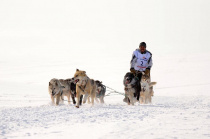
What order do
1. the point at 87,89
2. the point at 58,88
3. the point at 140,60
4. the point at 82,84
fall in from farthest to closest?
the point at 58,88, the point at 140,60, the point at 87,89, the point at 82,84

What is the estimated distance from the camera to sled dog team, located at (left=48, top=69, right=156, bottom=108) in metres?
9.93

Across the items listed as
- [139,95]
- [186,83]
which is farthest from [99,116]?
[186,83]

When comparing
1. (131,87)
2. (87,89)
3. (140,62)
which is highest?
(140,62)

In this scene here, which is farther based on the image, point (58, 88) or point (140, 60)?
point (58, 88)

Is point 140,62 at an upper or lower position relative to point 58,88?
upper

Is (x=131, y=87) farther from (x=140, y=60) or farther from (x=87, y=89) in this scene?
(x=87, y=89)

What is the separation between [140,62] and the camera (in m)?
11.1

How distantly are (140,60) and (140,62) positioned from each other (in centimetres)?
7

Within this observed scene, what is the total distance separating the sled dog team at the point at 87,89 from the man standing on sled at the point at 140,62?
13cm

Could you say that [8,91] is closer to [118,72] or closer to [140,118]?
[118,72]

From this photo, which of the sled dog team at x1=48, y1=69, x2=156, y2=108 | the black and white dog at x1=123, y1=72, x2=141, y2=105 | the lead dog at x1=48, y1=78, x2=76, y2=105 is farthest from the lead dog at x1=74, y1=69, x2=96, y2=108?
the lead dog at x1=48, y1=78, x2=76, y2=105

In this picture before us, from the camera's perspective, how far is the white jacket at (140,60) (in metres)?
11.0

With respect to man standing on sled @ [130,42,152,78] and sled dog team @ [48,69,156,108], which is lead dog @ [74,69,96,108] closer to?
sled dog team @ [48,69,156,108]

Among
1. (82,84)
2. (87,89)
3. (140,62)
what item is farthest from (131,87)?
(82,84)
